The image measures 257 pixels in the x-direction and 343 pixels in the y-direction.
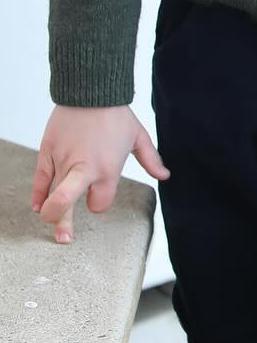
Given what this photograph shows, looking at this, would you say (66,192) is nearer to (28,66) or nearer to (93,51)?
(93,51)

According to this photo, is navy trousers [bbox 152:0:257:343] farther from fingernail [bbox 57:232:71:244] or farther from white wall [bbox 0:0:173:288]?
white wall [bbox 0:0:173:288]

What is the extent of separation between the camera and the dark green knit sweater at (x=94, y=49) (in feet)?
1.74

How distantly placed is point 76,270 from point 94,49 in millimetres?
141

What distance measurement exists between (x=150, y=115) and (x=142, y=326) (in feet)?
1.13

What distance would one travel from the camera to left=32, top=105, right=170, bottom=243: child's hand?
52cm

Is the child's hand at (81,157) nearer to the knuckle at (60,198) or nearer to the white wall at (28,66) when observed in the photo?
the knuckle at (60,198)


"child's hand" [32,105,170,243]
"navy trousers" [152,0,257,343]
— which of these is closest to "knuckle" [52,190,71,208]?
"child's hand" [32,105,170,243]

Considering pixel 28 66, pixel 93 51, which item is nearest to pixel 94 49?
pixel 93 51

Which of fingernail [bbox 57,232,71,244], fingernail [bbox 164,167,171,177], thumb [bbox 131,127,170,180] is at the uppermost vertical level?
thumb [bbox 131,127,170,180]

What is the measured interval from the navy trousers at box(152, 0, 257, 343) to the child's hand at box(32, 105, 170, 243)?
0.04m

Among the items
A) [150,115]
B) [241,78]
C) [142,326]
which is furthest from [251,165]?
[142,326]

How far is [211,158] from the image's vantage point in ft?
1.83

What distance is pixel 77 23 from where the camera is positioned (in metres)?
0.53

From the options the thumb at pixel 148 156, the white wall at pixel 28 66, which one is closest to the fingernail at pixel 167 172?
the thumb at pixel 148 156
